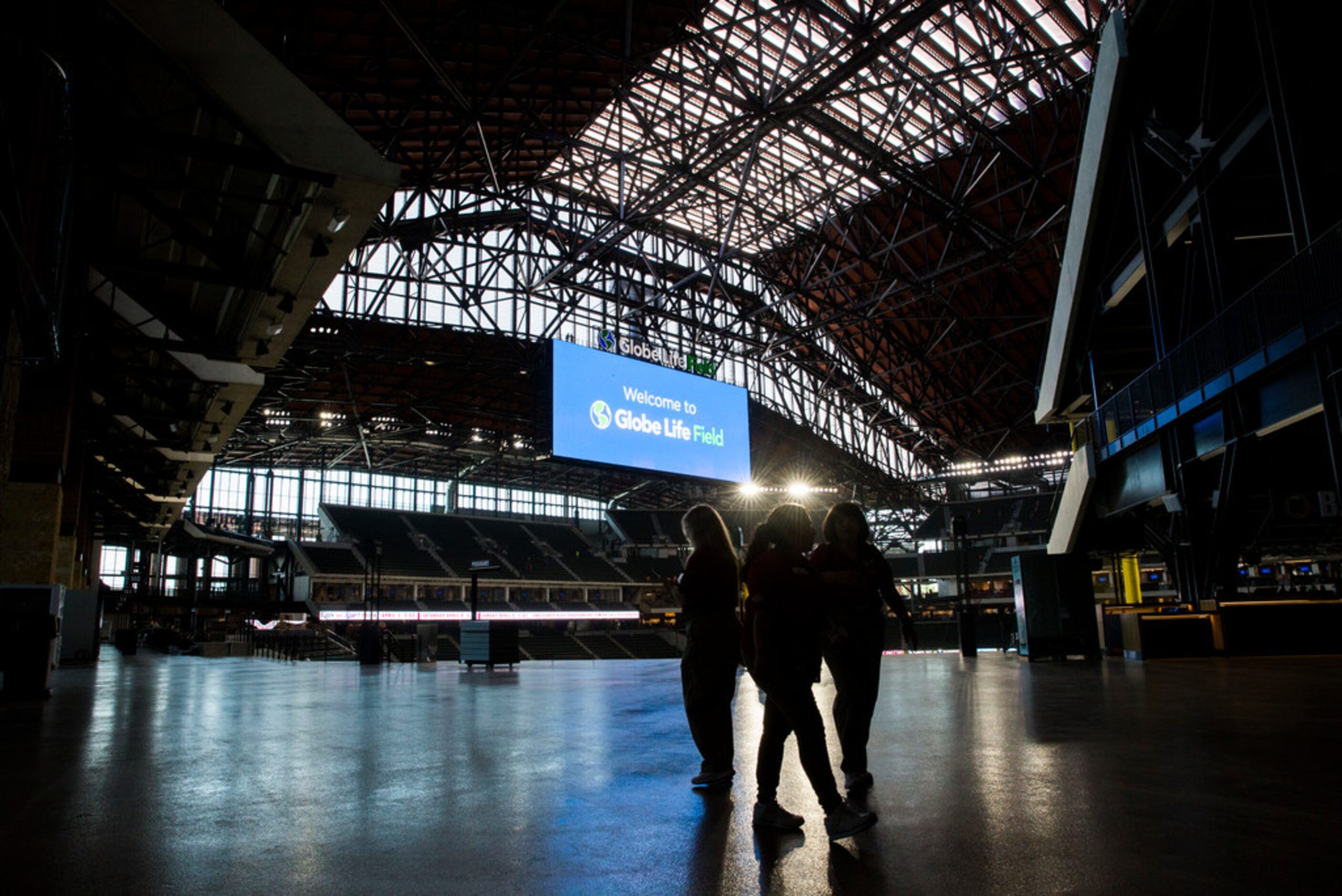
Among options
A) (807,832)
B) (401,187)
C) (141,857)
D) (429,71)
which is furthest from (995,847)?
(401,187)

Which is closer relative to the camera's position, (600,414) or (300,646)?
(600,414)

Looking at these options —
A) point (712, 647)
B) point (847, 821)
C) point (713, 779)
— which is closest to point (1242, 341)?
point (712, 647)

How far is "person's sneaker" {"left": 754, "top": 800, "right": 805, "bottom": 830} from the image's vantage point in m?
3.23

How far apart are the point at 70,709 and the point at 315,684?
438cm

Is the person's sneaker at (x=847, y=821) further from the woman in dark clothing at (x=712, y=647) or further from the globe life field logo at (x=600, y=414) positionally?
the globe life field logo at (x=600, y=414)

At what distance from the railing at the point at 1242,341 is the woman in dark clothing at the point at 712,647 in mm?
8720

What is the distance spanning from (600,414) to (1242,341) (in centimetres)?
1491

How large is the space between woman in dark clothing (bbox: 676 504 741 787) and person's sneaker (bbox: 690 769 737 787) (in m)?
0.02

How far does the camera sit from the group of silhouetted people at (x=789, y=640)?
3.35 metres

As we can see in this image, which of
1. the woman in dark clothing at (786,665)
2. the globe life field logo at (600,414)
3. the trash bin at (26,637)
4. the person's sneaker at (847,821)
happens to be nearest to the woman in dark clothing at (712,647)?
the woman in dark clothing at (786,665)

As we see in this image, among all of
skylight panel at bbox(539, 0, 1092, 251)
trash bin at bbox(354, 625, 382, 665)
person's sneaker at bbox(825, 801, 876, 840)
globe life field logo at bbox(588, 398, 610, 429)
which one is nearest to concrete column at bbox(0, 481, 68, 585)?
trash bin at bbox(354, 625, 382, 665)

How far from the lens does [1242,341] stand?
11180 millimetres

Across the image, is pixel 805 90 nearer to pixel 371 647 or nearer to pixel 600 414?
pixel 600 414

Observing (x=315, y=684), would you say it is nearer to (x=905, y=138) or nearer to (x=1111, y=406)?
(x=1111, y=406)
